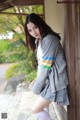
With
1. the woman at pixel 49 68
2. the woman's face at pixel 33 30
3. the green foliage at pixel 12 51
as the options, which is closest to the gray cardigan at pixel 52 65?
the woman at pixel 49 68

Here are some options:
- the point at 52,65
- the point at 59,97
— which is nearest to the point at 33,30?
the point at 52,65

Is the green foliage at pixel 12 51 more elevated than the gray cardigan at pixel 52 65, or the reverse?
the gray cardigan at pixel 52 65

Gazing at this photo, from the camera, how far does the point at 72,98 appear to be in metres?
2.11

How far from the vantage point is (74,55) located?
6.57ft

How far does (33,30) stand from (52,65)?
0.38 m

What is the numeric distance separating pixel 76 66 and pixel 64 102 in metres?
0.36

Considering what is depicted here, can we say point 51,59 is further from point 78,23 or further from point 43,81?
point 78,23

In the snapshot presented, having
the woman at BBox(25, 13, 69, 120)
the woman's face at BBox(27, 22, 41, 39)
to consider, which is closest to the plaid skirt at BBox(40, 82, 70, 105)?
the woman at BBox(25, 13, 69, 120)

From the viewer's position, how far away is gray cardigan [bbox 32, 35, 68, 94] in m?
2.09

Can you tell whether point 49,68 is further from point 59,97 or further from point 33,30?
point 33,30

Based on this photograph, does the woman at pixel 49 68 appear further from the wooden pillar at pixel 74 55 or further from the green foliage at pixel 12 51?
the green foliage at pixel 12 51

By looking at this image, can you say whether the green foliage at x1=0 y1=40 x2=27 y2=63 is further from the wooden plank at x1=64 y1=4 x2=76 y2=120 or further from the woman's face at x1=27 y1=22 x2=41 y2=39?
the wooden plank at x1=64 y1=4 x2=76 y2=120

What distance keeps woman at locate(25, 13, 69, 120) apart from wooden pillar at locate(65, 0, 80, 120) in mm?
74

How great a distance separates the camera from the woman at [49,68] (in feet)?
6.87
